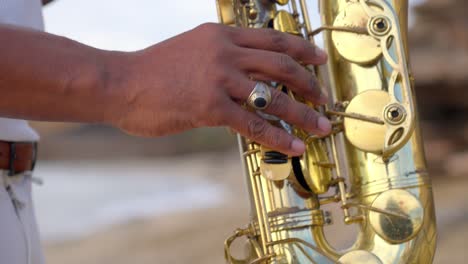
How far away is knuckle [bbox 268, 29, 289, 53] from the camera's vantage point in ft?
4.28

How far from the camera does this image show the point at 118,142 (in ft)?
52.9

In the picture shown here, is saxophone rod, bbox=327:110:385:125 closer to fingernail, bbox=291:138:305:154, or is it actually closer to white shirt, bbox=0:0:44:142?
fingernail, bbox=291:138:305:154

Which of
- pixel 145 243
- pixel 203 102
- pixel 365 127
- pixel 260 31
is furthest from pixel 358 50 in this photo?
pixel 145 243

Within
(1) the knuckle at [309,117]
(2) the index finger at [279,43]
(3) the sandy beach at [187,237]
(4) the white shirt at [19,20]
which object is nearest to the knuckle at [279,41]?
(2) the index finger at [279,43]

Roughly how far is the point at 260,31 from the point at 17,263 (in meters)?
0.63

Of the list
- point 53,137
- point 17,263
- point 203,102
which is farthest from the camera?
point 53,137

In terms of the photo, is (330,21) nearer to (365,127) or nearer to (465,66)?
(365,127)

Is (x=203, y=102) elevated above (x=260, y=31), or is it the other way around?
(x=260, y=31)

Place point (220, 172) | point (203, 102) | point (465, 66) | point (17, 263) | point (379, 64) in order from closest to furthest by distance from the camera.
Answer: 1. point (203, 102)
2. point (17, 263)
3. point (379, 64)
4. point (465, 66)
5. point (220, 172)

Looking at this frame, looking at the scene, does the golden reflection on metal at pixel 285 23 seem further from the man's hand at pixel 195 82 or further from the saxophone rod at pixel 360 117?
the man's hand at pixel 195 82

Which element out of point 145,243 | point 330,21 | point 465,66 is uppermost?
point 465,66

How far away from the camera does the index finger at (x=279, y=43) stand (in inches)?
49.8

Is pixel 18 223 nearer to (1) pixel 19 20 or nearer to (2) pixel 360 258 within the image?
(1) pixel 19 20

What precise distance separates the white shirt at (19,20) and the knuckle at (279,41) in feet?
1.56
